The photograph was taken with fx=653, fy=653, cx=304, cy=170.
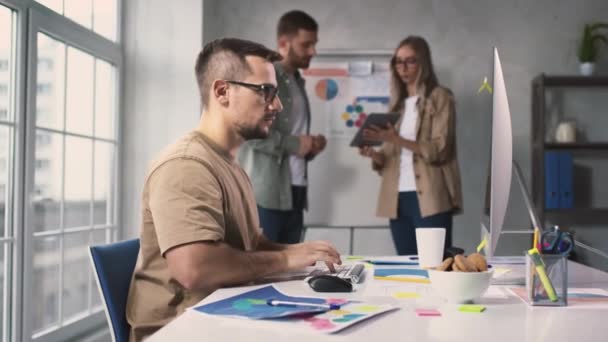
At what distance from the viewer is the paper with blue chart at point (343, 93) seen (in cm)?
418

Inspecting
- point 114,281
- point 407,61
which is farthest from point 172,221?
point 407,61

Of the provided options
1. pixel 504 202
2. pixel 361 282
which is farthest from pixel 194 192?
pixel 504 202

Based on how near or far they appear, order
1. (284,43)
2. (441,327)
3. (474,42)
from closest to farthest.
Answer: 1. (441,327)
2. (284,43)
3. (474,42)

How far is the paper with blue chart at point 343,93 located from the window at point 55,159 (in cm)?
127

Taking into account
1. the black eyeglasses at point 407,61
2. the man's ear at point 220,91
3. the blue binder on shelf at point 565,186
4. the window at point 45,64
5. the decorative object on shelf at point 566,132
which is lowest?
the blue binder on shelf at point 565,186

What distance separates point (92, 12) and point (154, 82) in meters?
0.57

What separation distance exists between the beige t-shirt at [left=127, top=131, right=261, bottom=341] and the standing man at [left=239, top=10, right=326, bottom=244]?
1598 millimetres

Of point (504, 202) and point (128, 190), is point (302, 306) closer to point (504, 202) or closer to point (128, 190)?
point (504, 202)

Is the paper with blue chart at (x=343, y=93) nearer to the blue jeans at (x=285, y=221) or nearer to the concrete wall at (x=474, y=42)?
the concrete wall at (x=474, y=42)

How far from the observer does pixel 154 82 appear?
368cm

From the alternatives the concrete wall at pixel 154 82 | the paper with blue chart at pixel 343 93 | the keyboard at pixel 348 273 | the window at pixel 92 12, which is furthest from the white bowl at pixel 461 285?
the paper with blue chart at pixel 343 93

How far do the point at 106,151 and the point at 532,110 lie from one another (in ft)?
8.58

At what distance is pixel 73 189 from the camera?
3.00m

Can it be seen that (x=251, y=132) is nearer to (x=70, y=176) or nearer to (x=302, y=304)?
(x=302, y=304)
